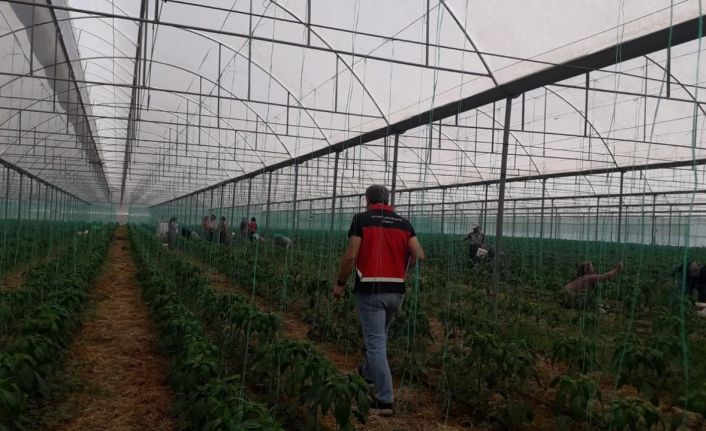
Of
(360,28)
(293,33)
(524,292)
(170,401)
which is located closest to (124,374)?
(170,401)

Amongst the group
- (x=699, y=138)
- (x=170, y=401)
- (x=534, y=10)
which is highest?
(x=534, y=10)

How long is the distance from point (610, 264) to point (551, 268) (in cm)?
227

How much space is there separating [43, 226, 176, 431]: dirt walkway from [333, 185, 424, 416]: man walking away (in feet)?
5.30

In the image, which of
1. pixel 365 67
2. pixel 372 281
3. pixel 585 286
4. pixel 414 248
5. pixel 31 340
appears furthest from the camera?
pixel 365 67

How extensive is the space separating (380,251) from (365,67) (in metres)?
7.77

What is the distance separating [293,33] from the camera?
10891mm

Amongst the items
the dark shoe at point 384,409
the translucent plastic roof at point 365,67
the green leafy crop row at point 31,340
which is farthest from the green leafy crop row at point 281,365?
the translucent plastic roof at point 365,67

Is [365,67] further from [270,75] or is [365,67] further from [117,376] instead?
[117,376]

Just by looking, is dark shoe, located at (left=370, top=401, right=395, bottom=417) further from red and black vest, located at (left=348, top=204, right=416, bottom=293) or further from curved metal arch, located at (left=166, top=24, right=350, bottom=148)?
curved metal arch, located at (left=166, top=24, right=350, bottom=148)

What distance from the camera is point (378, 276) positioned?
4582mm

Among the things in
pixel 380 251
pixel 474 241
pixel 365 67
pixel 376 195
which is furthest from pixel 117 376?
pixel 474 241

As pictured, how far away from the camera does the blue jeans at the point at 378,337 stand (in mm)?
4539

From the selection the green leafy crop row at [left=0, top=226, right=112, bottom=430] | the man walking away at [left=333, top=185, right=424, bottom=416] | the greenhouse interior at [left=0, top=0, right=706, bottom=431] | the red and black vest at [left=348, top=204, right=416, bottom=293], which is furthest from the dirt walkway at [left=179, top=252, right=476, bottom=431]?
the green leafy crop row at [left=0, top=226, right=112, bottom=430]

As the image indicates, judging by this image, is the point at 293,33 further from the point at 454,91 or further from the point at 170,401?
the point at 170,401
